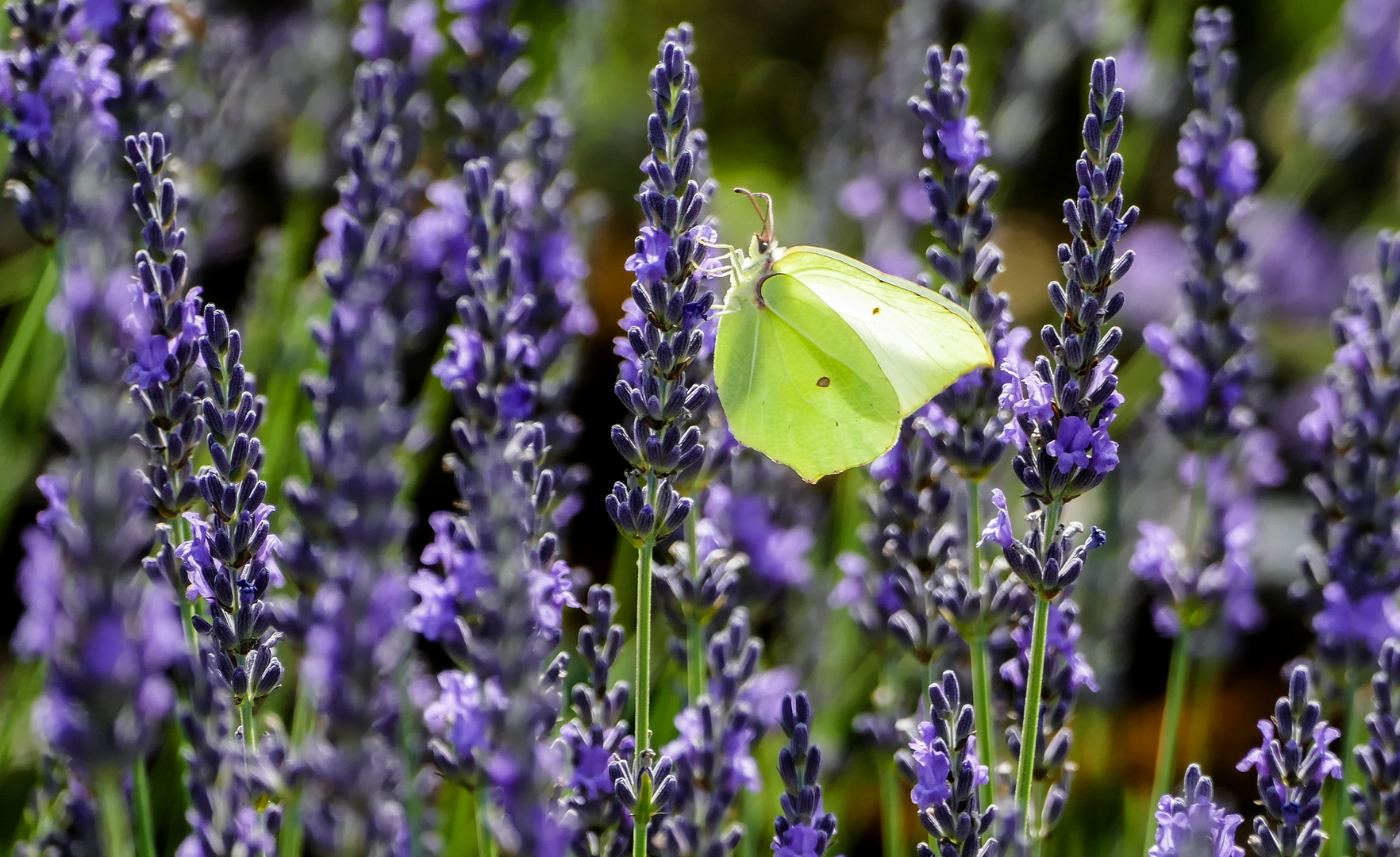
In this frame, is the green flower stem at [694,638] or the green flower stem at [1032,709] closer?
the green flower stem at [1032,709]

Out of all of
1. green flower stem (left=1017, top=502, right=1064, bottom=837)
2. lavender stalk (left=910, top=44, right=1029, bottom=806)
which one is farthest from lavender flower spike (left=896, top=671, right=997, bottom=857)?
lavender stalk (left=910, top=44, right=1029, bottom=806)

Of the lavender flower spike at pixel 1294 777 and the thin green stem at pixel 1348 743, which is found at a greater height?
the thin green stem at pixel 1348 743

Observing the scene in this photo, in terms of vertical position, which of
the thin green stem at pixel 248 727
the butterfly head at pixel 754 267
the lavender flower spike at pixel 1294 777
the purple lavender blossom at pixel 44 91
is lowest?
the thin green stem at pixel 248 727

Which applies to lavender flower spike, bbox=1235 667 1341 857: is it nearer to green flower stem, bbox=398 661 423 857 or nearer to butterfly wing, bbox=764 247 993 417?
butterfly wing, bbox=764 247 993 417

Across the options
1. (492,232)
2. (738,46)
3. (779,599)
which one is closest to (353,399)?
(492,232)

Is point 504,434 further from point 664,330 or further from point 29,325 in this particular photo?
point 29,325

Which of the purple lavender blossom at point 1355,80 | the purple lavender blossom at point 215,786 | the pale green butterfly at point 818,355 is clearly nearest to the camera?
the purple lavender blossom at point 215,786

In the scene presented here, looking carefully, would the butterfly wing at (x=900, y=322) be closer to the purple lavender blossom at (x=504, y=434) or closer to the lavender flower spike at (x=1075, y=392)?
the lavender flower spike at (x=1075, y=392)

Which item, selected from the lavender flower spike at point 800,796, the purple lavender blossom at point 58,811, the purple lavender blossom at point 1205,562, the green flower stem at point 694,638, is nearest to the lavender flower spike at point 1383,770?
the purple lavender blossom at point 1205,562
